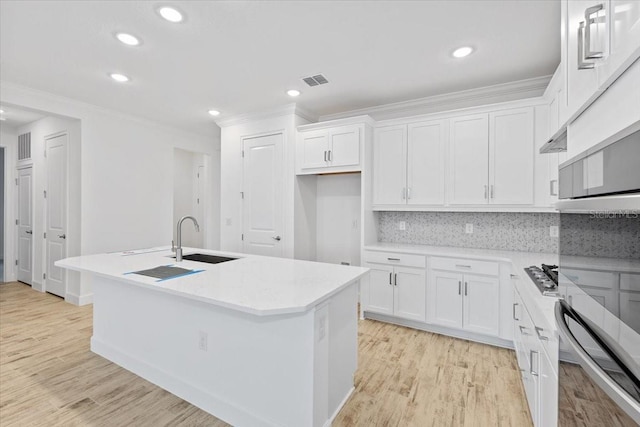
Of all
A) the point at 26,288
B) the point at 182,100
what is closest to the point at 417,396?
the point at 182,100

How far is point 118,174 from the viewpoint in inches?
172

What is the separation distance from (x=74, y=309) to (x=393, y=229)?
4.30 m

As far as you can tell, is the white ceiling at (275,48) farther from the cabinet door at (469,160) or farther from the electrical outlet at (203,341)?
the electrical outlet at (203,341)

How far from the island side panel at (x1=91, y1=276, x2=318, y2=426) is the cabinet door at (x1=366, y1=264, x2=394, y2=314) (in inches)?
72.4

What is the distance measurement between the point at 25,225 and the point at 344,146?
216 inches

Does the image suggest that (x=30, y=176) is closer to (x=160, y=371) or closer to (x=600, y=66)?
(x=160, y=371)

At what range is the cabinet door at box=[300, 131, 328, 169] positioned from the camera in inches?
151

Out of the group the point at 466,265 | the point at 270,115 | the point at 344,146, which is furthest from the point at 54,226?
the point at 466,265

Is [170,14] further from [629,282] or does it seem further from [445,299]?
[445,299]

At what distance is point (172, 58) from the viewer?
2.78 meters

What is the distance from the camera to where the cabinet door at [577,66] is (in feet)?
2.56

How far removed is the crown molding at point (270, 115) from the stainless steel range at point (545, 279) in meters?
3.13

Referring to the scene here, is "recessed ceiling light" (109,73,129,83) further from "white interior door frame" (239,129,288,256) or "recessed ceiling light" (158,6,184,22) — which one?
"white interior door frame" (239,129,288,256)

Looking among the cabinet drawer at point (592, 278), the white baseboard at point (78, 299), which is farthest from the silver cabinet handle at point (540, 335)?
the white baseboard at point (78, 299)
